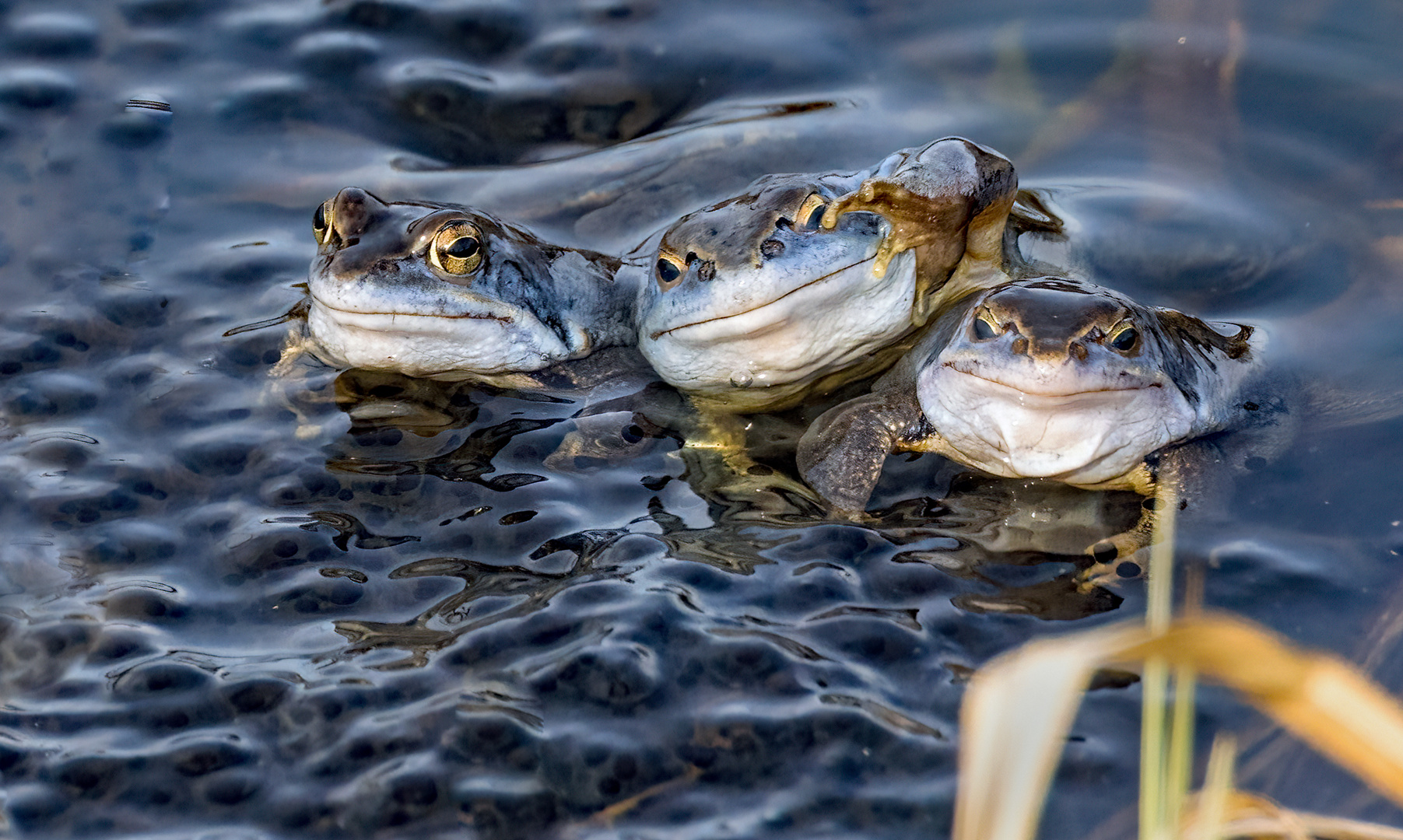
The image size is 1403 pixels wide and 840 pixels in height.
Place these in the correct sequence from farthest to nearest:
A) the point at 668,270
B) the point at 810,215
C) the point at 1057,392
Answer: the point at 668,270
the point at 810,215
the point at 1057,392

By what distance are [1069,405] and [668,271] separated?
1759mm

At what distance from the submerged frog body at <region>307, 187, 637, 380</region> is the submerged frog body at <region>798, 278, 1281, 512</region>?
4.67 ft

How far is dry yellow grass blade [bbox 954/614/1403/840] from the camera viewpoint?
195 cm

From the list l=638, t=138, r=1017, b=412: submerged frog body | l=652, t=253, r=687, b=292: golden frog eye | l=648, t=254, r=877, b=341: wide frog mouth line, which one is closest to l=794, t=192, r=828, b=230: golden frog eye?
l=638, t=138, r=1017, b=412: submerged frog body

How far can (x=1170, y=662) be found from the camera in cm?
206

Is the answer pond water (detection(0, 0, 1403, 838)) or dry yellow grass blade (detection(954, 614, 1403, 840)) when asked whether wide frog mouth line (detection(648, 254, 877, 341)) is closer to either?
pond water (detection(0, 0, 1403, 838))

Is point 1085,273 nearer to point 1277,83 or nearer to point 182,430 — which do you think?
point 1277,83

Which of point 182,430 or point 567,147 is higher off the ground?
point 567,147

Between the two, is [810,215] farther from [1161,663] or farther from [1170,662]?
[1170,662]

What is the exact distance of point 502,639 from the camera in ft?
12.0

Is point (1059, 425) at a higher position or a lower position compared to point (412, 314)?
higher

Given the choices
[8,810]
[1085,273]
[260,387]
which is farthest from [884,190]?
[8,810]

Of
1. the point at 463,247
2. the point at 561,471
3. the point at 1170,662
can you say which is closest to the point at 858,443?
the point at 561,471

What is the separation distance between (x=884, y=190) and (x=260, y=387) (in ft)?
9.24
